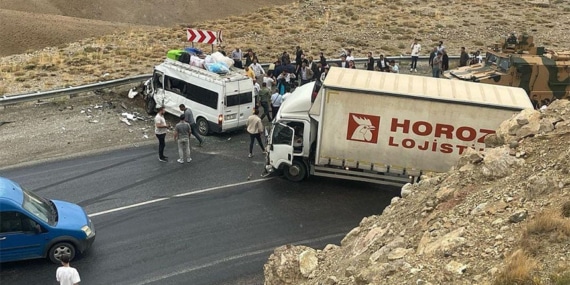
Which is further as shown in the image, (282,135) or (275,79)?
(275,79)

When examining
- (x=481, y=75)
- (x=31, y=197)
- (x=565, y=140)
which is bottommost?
(x=31, y=197)

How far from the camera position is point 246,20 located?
132ft

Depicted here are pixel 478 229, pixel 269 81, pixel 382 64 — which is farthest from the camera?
pixel 382 64

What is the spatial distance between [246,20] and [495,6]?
20.7m

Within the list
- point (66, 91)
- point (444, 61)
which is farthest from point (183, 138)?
point (444, 61)

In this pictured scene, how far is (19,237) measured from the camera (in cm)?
1133

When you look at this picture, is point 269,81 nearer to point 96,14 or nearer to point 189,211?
point 189,211

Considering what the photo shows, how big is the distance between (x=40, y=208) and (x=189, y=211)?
374cm

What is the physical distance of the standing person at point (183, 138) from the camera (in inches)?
669

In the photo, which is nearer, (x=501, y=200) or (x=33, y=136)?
(x=501, y=200)

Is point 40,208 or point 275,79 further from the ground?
point 275,79

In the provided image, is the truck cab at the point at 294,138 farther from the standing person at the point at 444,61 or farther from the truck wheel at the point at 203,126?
the standing person at the point at 444,61

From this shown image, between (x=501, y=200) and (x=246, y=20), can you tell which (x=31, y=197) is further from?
(x=246, y=20)

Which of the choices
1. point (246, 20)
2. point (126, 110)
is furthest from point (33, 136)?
point (246, 20)
